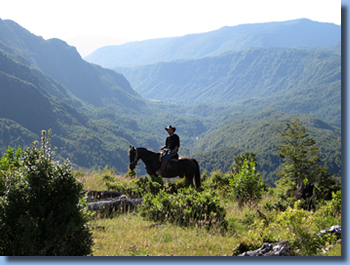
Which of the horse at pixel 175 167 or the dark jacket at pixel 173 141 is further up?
the dark jacket at pixel 173 141

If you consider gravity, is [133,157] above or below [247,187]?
above

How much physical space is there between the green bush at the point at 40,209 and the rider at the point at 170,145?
8.47 meters

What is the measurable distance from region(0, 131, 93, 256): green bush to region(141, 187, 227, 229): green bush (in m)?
3.18

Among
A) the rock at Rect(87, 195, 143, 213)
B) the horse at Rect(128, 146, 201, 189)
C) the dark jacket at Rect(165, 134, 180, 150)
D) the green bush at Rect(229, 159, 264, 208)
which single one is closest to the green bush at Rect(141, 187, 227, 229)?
the rock at Rect(87, 195, 143, 213)

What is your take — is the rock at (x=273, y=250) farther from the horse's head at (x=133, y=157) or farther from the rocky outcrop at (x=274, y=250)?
the horse's head at (x=133, y=157)

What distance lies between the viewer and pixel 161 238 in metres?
6.23

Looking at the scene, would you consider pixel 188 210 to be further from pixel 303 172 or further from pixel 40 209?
pixel 303 172

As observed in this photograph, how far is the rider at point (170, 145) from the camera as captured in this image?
43.0 feet

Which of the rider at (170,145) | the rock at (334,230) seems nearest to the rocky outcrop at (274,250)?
the rock at (334,230)

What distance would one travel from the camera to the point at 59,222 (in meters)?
4.49

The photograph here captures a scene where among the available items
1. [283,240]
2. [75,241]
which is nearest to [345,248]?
[283,240]

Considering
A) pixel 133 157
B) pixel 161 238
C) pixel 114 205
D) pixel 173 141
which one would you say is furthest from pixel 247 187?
pixel 161 238

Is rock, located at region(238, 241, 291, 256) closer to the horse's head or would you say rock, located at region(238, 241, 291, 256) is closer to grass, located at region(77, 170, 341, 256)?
grass, located at region(77, 170, 341, 256)

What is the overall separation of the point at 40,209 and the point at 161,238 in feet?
8.72
